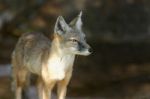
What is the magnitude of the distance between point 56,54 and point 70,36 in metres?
0.33

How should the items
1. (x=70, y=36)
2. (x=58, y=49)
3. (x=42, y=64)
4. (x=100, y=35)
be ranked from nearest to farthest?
1. (x=70, y=36)
2. (x=58, y=49)
3. (x=42, y=64)
4. (x=100, y=35)

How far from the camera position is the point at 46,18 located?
65.2 ft

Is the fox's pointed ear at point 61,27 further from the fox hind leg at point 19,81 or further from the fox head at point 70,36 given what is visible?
the fox hind leg at point 19,81

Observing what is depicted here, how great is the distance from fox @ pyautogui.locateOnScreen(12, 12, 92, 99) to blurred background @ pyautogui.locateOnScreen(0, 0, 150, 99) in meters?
6.17

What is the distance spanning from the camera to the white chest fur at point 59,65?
7561 millimetres

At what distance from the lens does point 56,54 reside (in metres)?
7.62

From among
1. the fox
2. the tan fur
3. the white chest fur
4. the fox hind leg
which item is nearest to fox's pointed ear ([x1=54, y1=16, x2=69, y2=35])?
the fox

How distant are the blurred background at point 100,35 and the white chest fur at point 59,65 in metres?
6.86

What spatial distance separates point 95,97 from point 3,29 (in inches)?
244

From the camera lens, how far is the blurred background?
15305 mm

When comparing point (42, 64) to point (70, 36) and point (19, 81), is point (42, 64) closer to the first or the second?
point (70, 36)

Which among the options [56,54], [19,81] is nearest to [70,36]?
[56,54]

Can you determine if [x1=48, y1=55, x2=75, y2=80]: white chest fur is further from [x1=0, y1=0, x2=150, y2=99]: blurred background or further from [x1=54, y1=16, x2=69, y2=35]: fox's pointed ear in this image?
[x1=0, y1=0, x2=150, y2=99]: blurred background

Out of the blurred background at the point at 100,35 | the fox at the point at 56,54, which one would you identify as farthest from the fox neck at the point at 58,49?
the blurred background at the point at 100,35
